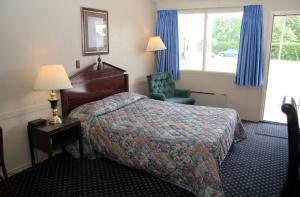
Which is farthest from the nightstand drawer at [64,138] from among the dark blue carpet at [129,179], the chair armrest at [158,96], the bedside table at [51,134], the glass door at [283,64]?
the glass door at [283,64]

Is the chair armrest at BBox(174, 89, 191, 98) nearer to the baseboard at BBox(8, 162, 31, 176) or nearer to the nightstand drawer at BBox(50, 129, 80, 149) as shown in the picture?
the nightstand drawer at BBox(50, 129, 80, 149)

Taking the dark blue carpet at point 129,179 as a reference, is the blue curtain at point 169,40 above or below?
above

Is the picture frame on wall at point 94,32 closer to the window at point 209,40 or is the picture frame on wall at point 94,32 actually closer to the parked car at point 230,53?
the window at point 209,40

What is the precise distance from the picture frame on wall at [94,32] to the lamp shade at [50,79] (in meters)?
0.88

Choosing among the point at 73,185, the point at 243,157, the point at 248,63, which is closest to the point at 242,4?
the point at 248,63

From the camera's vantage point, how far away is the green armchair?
15.6 ft

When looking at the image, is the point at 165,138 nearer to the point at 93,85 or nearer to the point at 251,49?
the point at 93,85

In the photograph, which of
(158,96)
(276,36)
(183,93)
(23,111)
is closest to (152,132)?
(23,111)

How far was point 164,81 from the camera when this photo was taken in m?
5.13

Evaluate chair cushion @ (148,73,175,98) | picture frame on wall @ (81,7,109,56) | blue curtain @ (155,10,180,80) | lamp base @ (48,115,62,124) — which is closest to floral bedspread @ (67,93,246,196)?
lamp base @ (48,115,62,124)

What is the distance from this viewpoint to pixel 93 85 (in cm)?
389

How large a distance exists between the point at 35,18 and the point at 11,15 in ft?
0.98

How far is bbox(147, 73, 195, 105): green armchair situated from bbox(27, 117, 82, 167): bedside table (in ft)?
6.15

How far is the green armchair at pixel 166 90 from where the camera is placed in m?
4.74
